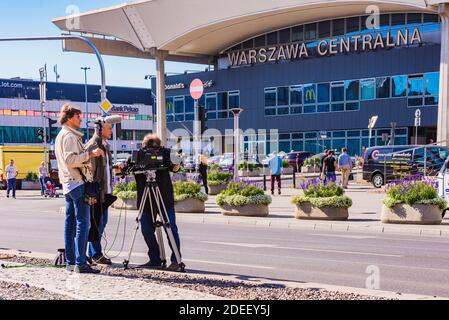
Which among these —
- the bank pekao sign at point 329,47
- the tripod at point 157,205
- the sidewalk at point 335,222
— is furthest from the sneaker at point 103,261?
the bank pekao sign at point 329,47

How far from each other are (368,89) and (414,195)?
41815 mm

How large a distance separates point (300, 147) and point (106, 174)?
181ft

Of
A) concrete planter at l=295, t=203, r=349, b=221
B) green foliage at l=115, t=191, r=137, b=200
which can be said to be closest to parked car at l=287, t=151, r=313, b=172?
green foliage at l=115, t=191, r=137, b=200

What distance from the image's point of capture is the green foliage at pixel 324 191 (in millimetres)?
18062

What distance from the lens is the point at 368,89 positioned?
57.1m

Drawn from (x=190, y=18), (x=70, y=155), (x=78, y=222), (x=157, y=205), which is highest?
(x=190, y=18)

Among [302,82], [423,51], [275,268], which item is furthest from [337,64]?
[275,268]

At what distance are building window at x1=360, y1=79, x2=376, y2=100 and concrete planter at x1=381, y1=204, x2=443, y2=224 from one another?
41.4 meters

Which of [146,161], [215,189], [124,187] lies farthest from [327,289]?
[215,189]

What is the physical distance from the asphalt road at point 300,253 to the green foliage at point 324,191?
1964mm

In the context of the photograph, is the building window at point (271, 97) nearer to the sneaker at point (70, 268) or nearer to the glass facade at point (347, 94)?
the glass facade at point (347, 94)

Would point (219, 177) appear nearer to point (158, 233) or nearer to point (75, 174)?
point (158, 233)

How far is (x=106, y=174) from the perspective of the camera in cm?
916
